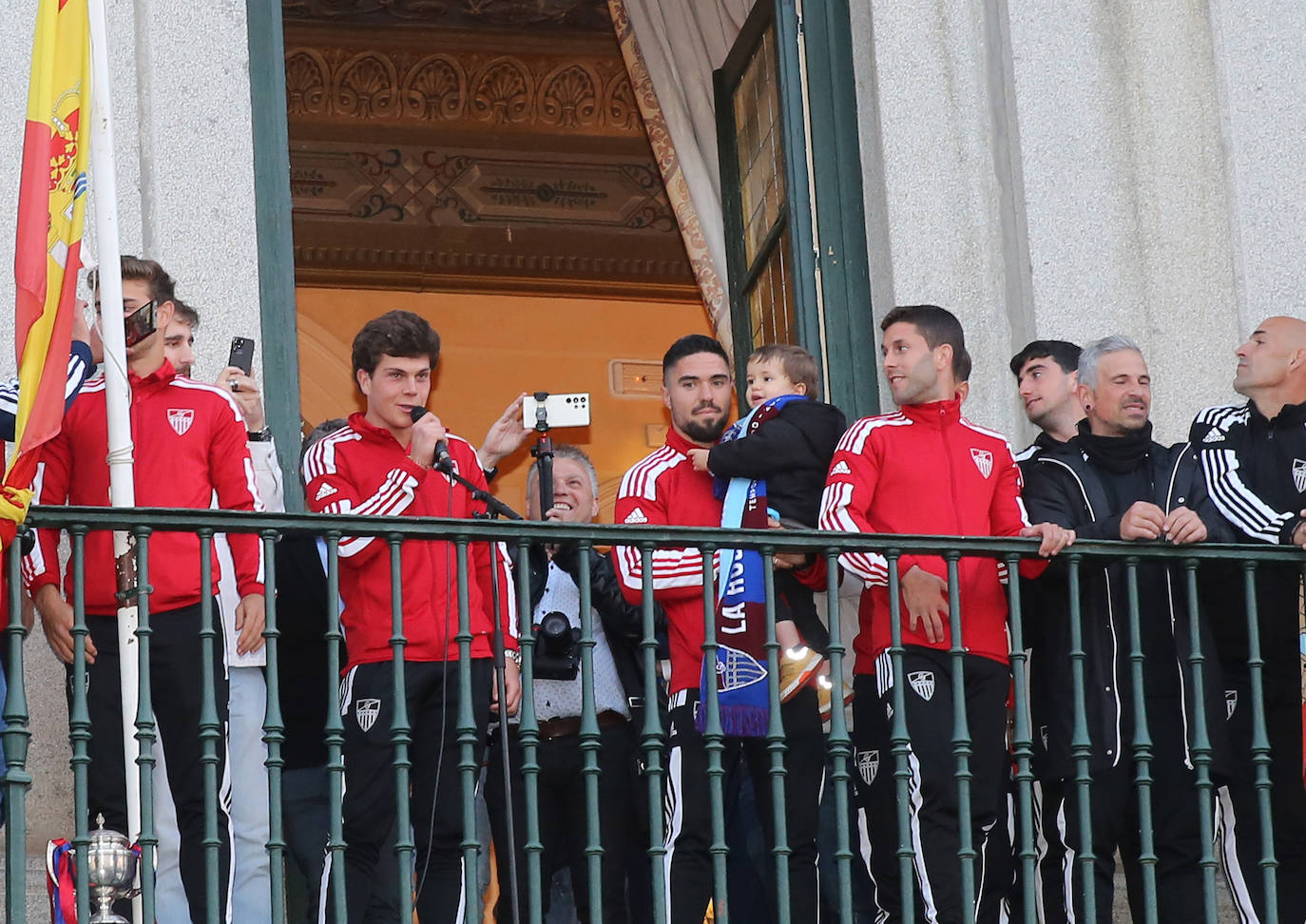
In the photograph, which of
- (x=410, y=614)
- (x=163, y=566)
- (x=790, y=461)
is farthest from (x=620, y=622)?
(x=163, y=566)

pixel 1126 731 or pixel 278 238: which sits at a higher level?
pixel 278 238

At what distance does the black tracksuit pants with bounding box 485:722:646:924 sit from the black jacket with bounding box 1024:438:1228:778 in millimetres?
1260

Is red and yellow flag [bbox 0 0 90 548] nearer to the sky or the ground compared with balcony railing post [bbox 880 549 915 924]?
nearer to the sky

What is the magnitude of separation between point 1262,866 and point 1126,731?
542 millimetres

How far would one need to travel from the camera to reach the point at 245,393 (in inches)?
306

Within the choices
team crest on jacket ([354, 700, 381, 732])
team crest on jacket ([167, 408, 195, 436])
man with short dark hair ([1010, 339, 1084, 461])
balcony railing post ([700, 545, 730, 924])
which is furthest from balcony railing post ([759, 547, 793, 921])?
team crest on jacket ([167, 408, 195, 436])

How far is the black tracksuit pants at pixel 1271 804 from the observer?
7426mm

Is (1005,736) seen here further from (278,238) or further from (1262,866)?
(278,238)

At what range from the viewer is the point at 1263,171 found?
948 cm

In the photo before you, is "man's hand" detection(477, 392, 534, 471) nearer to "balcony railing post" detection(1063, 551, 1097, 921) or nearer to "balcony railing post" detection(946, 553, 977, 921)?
"balcony railing post" detection(946, 553, 977, 921)

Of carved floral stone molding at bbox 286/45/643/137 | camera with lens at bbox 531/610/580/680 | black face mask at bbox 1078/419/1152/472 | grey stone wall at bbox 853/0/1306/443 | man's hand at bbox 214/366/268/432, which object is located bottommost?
camera with lens at bbox 531/610/580/680

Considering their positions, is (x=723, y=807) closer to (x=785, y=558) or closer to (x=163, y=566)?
(x=785, y=558)

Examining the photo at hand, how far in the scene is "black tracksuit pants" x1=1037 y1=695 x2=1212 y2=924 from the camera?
738 cm

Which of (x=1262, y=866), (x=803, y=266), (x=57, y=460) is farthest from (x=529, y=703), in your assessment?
(x=803, y=266)
